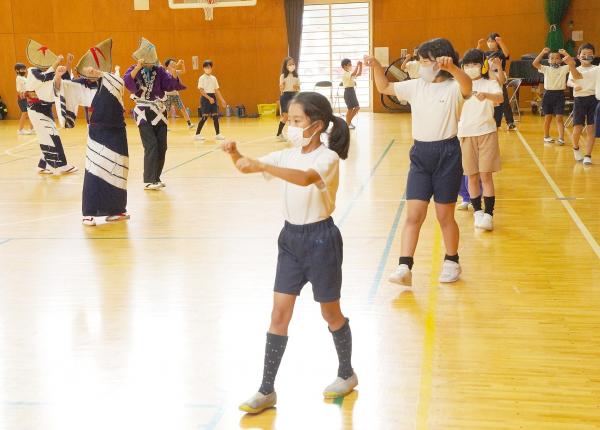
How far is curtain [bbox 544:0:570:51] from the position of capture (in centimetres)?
1941

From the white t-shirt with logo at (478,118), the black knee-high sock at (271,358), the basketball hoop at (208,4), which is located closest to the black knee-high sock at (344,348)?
the black knee-high sock at (271,358)

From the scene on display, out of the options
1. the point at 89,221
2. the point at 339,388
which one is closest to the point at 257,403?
the point at 339,388

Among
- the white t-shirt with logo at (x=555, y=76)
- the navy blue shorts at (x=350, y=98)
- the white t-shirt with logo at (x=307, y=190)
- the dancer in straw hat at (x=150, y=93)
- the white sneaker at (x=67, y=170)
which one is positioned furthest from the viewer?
the navy blue shorts at (x=350, y=98)

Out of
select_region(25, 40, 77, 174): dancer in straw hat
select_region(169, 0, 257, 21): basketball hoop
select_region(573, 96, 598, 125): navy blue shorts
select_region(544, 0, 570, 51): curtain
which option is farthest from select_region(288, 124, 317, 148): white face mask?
select_region(544, 0, 570, 51): curtain

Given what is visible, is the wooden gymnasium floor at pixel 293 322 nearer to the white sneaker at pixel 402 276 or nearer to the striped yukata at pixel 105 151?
the white sneaker at pixel 402 276

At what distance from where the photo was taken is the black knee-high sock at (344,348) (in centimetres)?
355

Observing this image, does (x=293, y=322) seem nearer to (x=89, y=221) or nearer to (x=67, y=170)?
(x=89, y=221)

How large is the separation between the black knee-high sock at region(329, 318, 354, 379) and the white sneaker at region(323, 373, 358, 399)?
0.02 m

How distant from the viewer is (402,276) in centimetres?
523

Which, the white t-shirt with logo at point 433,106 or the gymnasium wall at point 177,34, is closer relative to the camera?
the white t-shirt with logo at point 433,106

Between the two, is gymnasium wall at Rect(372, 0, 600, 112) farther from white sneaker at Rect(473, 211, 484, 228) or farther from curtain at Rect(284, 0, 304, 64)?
white sneaker at Rect(473, 211, 484, 228)

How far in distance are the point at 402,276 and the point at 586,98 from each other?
22.5ft

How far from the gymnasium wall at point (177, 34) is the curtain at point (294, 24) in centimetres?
25

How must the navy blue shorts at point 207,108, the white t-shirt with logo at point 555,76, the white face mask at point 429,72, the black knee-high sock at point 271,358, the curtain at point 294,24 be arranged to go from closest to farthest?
the black knee-high sock at point 271,358 → the white face mask at point 429,72 → the white t-shirt with logo at point 555,76 → the navy blue shorts at point 207,108 → the curtain at point 294,24
